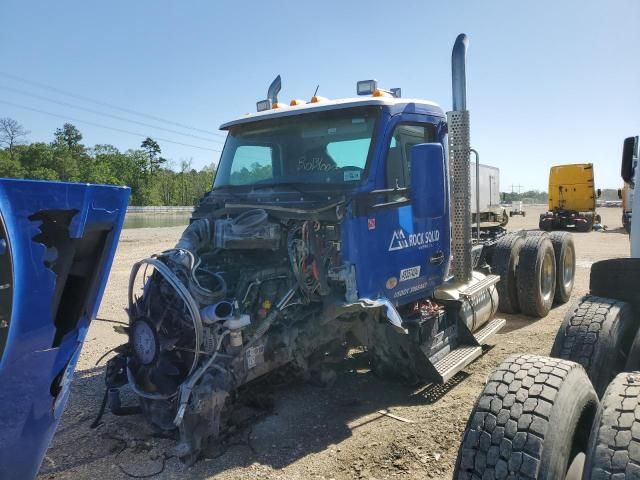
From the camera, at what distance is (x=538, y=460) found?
208cm

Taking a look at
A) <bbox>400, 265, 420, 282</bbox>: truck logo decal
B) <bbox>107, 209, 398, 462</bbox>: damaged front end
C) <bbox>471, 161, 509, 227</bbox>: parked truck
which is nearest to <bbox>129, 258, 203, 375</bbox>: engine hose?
<bbox>107, 209, 398, 462</bbox>: damaged front end

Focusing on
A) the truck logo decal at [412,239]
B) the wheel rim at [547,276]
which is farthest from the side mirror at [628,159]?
the wheel rim at [547,276]

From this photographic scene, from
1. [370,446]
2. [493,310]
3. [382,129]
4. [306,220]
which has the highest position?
[382,129]

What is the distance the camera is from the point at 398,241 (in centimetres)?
439

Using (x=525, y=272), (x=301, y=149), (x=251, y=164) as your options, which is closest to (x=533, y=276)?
(x=525, y=272)

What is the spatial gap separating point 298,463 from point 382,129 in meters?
2.72

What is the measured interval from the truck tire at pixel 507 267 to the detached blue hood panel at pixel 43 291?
242 inches

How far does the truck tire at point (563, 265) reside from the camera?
8.11m

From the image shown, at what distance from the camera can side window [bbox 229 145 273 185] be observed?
4.77 metres

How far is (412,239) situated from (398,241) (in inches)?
9.8

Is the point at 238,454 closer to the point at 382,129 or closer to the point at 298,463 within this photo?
the point at 298,463

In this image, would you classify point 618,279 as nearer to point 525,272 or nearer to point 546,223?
point 525,272

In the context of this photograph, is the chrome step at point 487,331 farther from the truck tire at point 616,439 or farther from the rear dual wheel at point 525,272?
the truck tire at point 616,439

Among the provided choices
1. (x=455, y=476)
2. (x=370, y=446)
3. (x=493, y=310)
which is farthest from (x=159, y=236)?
(x=455, y=476)
